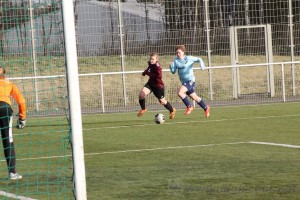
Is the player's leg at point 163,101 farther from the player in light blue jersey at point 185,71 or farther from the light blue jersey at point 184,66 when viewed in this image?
the light blue jersey at point 184,66

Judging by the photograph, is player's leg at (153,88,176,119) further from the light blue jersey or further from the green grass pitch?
the light blue jersey

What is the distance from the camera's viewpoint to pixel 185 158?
14320 mm

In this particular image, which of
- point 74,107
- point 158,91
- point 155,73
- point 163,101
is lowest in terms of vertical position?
point 163,101

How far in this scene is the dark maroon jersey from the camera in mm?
23172

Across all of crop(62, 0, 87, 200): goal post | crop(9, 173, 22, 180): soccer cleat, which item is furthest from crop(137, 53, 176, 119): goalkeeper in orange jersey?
crop(62, 0, 87, 200): goal post

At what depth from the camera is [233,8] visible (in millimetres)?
32031

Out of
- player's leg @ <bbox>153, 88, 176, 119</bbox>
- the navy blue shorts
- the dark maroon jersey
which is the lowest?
player's leg @ <bbox>153, 88, 176, 119</bbox>

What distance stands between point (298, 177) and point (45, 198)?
3287 millimetres

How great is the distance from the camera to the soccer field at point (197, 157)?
1091 centimetres

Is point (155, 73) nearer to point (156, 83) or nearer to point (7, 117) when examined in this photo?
point (156, 83)

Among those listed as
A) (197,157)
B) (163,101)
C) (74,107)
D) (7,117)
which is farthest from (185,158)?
(163,101)

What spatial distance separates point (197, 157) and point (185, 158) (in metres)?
0.21

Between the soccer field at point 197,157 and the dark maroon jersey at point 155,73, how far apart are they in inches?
39.0

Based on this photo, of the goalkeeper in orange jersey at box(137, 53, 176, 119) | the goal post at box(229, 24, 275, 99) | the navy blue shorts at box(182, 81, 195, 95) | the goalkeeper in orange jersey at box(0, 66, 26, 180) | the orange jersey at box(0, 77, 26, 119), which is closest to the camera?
the orange jersey at box(0, 77, 26, 119)
